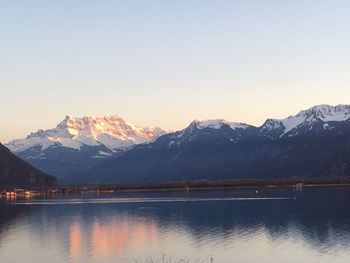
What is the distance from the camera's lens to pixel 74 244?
118375 mm

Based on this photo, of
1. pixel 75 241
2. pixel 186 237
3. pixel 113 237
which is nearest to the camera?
pixel 75 241

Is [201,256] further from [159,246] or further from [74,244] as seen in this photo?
[74,244]

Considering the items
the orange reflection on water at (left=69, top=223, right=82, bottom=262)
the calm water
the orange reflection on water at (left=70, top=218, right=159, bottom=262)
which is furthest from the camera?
the orange reflection on water at (left=70, top=218, right=159, bottom=262)

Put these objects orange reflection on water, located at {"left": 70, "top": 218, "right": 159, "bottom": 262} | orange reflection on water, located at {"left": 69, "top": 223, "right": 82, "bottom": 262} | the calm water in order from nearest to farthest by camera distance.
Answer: the calm water
orange reflection on water, located at {"left": 69, "top": 223, "right": 82, "bottom": 262}
orange reflection on water, located at {"left": 70, "top": 218, "right": 159, "bottom": 262}

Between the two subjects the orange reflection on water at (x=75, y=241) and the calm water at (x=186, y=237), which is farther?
the orange reflection on water at (x=75, y=241)

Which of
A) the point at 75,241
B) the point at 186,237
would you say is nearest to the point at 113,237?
the point at 75,241

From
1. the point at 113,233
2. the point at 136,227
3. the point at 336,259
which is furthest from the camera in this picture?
the point at 136,227

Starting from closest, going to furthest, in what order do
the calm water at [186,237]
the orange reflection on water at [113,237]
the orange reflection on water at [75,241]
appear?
the calm water at [186,237]
the orange reflection on water at [75,241]
the orange reflection on water at [113,237]

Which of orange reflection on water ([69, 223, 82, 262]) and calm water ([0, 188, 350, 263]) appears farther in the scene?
orange reflection on water ([69, 223, 82, 262])

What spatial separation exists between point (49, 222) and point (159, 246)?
63.3 m

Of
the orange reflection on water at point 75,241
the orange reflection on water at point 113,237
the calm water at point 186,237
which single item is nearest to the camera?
the calm water at point 186,237

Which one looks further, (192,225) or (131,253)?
Result: (192,225)

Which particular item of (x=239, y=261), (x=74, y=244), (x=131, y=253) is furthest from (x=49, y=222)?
(x=239, y=261)

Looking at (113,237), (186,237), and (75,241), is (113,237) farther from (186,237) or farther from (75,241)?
(186,237)
